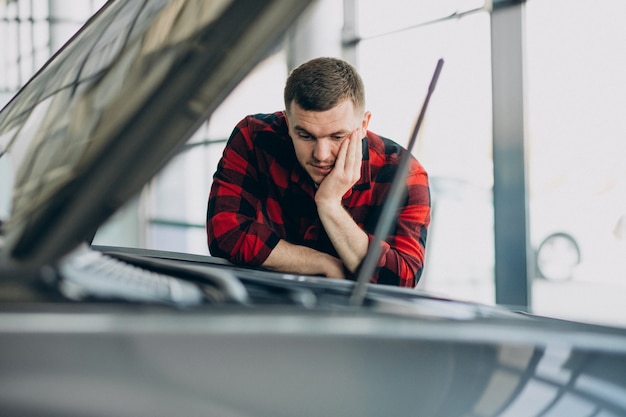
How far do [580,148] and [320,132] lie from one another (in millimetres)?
3298

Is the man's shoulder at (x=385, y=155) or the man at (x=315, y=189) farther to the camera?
the man's shoulder at (x=385, y=155)

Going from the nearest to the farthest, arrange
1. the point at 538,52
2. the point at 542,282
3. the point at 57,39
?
the point at 538,52, the point at 542,282, the point at 57,39

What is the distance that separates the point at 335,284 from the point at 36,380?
0.40 m

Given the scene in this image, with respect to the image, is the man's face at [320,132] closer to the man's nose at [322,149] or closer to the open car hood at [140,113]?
the man's nose at [322,149]

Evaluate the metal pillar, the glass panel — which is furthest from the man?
the glass panel

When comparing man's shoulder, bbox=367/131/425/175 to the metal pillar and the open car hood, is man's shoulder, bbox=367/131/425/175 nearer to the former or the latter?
the open car hood

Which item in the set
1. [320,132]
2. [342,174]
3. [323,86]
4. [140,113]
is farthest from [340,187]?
[140,113]

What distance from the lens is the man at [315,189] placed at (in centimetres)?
151

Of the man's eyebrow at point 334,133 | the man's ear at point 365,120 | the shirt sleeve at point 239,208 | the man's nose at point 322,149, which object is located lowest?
the shirt sleeve at point 239,208

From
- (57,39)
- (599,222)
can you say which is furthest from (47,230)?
(57,39)

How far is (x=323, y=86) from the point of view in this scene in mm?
1600

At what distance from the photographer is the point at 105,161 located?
568 millimetres

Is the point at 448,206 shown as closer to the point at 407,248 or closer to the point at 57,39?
the point at 407,248

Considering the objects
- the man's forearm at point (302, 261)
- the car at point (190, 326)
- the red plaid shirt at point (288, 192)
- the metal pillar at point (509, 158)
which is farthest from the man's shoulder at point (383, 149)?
the metal pillar at point (509, 158)
